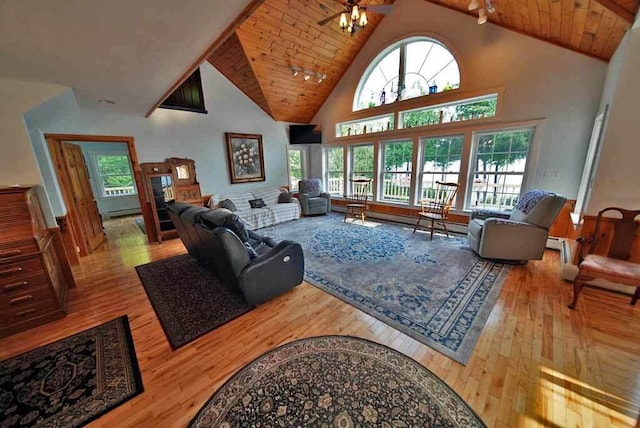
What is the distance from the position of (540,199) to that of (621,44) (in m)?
1.81

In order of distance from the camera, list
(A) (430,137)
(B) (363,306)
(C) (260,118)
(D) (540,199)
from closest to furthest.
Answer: (B) (363,306) < (D) (540,199) < (A) (430,137) < (C) (260,118)

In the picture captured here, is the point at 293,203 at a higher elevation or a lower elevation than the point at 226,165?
lower

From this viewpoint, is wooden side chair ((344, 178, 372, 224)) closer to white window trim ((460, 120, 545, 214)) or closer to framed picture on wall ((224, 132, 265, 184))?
white window trim ((460, 120, 545, 214))

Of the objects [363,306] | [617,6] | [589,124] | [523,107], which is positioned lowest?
[363,306]

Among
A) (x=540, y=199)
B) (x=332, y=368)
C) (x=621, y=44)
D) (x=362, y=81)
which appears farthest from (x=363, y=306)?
(x=362, y=81)

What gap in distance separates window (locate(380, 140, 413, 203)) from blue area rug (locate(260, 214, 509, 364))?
1267mm

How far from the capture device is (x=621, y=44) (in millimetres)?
2461

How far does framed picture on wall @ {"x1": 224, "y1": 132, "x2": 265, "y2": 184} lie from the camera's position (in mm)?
5508

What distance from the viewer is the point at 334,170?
672 centimetres

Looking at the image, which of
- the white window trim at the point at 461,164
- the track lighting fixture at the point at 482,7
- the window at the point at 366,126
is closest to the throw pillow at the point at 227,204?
the window at the point at 366,126

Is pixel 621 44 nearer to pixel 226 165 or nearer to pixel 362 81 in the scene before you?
pixel 362 81

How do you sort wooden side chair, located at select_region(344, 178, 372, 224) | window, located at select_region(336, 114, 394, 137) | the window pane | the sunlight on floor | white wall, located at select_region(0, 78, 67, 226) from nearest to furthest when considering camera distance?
the sunlight on floor
white wall, located at select_region(0, 78, 67, 226)
window, located at select_region(336, 114, 394, 137)
wooden side chair, located at select_region(344, 178, 372, 224)
the window pane

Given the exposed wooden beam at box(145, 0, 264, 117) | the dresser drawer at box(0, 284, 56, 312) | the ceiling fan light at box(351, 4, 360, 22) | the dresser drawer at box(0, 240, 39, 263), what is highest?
the ceiling fan light at box(351, 4, 360, 22)

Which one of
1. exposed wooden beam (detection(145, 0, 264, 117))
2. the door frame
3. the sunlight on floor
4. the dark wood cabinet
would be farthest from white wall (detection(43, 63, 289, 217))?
the sunlight on floor
